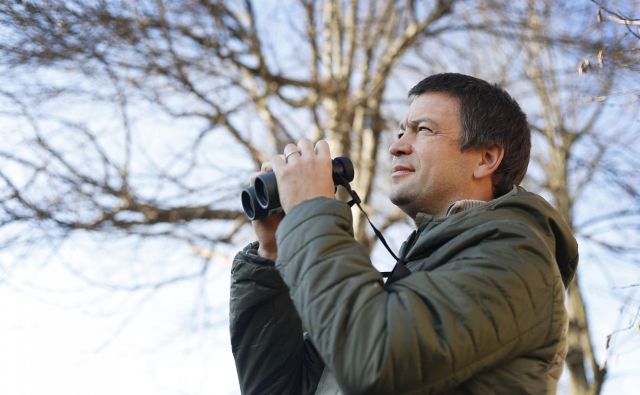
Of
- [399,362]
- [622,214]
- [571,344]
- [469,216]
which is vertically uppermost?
[622,214]

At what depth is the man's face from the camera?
212 centimetres

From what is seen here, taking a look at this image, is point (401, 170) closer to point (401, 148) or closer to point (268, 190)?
point (401, 148)

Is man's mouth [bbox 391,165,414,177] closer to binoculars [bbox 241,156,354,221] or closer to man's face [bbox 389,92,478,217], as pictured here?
man's face [bbox 389,92,478,217]

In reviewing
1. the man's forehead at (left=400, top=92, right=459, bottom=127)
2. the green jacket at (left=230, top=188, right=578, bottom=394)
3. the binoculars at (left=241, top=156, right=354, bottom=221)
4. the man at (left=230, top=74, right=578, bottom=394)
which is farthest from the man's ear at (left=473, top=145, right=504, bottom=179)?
the binoculars at (left=241, top=156, right=354, bottom=221)

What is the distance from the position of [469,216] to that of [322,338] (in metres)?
0.50

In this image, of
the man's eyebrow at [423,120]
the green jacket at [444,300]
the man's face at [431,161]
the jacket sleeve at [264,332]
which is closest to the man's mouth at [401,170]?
the man's face at [431,161]

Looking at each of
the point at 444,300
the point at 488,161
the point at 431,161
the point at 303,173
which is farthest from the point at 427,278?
the point at 488,161

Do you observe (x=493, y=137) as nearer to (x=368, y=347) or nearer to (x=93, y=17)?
(x=368, y=347)

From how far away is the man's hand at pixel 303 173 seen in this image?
1.83m

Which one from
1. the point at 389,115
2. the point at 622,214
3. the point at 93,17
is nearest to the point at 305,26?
the point at 389,115

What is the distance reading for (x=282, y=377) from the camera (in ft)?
7.16

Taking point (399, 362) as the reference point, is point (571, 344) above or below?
above

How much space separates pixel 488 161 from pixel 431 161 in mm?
179

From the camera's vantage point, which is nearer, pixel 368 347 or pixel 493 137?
pixel 368 347
